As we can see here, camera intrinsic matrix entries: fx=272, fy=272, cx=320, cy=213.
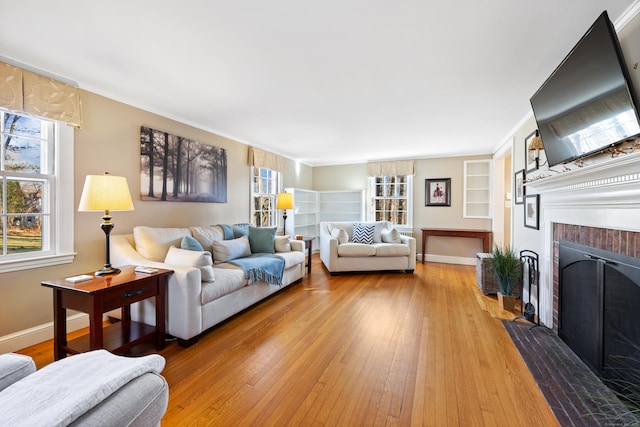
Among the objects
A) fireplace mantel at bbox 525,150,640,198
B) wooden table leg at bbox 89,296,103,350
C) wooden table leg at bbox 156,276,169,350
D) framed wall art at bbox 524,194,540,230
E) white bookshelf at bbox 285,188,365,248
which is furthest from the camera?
white bookshelf at bbox 285,188,365,248

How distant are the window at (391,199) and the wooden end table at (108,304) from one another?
15.4ft

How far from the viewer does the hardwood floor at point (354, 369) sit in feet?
4.91

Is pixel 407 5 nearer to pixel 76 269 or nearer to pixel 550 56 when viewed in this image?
pixel 550 56

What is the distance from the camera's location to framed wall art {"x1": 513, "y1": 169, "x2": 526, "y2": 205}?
3.35m

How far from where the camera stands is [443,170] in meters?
5.55

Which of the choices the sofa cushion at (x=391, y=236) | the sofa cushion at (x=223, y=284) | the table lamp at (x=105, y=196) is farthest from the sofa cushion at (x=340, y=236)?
the table lamp at (x=105, y=196)

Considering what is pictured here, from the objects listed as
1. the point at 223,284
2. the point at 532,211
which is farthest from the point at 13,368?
the point at 532,211

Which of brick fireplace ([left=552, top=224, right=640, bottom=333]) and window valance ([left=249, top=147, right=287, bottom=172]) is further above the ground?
window valance ([left=249, top=147, right=287, bottom=172])

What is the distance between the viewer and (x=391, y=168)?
5867 mm

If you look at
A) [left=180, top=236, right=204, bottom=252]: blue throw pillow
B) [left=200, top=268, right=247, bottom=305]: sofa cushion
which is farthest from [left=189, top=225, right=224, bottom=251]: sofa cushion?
[left=200, top=268, right=247, bottom=305]: sofa cushion

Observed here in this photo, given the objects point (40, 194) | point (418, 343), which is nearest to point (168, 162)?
point (40, 194)

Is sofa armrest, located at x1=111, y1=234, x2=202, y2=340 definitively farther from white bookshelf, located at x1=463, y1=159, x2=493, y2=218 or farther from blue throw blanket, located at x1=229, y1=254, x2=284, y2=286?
white bookshelf, located at x1=463, y1=159, x2=493, y2=218

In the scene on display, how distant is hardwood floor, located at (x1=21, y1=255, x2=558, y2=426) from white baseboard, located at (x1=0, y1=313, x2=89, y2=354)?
0.09m

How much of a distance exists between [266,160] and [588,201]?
424 centimetres
